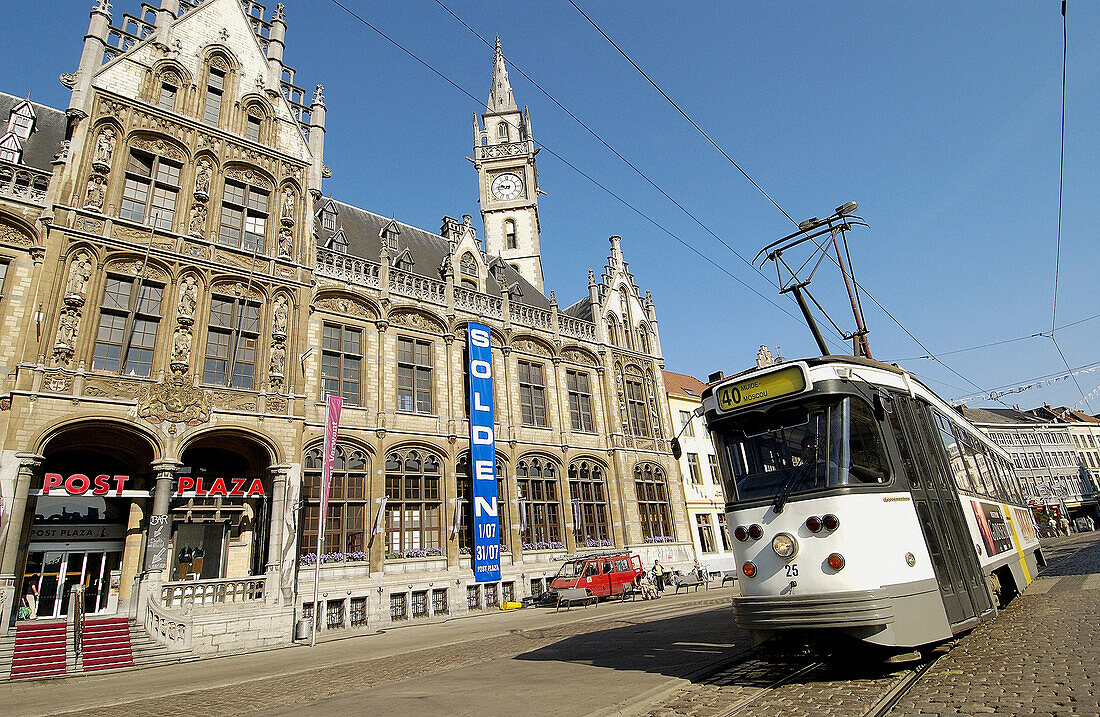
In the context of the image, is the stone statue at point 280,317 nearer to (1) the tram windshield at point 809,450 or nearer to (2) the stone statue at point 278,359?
(2) the stone statue at point 278,359

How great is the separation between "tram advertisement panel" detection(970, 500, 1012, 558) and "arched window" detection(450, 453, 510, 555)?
55.7ft

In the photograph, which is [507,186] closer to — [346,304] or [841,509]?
[346,304]

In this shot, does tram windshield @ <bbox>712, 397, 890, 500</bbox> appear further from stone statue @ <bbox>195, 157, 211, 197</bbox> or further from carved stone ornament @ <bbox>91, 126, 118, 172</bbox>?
carved stone ornament @ <bbox>91, 126, 118, 172</bbox>

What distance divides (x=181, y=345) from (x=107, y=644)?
27.8 feet

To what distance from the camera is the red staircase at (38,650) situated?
39.7 feet

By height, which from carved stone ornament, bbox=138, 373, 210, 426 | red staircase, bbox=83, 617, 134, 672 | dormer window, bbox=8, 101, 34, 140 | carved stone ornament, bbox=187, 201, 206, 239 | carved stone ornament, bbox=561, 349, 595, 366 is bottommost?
red staircase, bbox=83, 617, 134, 672

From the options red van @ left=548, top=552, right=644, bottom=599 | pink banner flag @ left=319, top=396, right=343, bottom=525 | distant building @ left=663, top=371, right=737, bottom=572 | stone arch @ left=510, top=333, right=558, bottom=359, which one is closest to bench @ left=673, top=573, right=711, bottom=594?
red van @ left=548, top=552, right=644, bottom=599

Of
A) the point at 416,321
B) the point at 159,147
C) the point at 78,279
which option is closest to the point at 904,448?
the point at 416,321

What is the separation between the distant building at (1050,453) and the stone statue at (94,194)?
237 ft

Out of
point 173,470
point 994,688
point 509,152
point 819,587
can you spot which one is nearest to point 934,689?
point 994,688

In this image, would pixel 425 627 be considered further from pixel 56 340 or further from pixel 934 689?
pixel 934 689

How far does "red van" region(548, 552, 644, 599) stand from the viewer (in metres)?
21.9

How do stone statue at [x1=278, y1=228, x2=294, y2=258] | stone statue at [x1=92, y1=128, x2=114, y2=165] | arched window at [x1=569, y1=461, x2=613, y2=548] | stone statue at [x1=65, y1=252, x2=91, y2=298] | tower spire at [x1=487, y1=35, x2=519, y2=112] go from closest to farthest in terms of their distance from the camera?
stone statue at [x1=65, y1=252, x2=91, y2=298], stone statue at [x1=92, y1=128, x2=114, y2=165], stone statue at [x1=278, y1=228, x2=294, y2=258], arched window at [x1=569, y1=461, x2=613, y2=548], tower spire at [x1=487, y1=35, x2=519, y2=112]

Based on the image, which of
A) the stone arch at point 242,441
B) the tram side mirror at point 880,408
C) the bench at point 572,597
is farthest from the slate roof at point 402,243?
the tram side mirror at point 880,408
